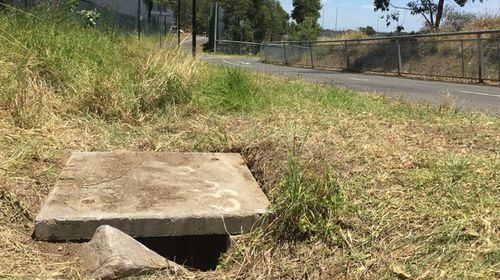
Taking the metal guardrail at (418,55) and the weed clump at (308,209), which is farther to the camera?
the metal guardrail at (418,55)

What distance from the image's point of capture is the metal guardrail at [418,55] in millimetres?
14117

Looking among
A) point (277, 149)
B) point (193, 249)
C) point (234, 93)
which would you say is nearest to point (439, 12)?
point (234, 93)

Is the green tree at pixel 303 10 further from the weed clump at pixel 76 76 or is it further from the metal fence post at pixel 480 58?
the weed clump at pixel 76 76

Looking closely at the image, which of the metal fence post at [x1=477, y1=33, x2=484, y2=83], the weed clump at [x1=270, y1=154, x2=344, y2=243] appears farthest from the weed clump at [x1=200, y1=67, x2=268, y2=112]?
the metal fence post at [x1=477, y1=33, x2=484, y2=83]

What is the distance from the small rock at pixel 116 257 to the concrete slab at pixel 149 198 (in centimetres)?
14

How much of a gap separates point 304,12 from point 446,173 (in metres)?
83.6

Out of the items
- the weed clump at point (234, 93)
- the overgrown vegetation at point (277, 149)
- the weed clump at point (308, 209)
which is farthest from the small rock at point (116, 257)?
the weed clump at point (234, 93)

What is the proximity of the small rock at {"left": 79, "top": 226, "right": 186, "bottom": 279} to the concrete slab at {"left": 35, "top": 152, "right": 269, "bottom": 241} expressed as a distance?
14cm

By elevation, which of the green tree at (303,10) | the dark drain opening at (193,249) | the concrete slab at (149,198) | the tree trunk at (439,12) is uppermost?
the green tree at (303,10)

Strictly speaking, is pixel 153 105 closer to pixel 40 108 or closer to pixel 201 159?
pixel 40 108

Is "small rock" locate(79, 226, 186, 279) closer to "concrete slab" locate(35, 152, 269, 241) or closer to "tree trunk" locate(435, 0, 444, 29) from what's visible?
"concrete slab" locate(35, 152, 269, 241)

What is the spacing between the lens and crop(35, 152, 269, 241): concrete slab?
2971mm

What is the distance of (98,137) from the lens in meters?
4.75

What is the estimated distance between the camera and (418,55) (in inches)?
669
